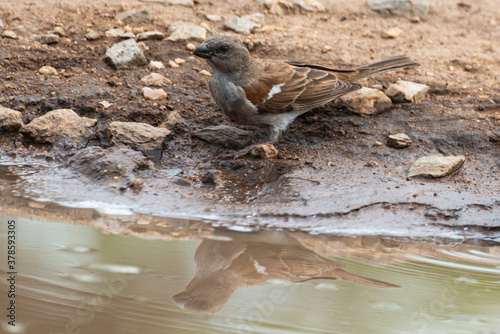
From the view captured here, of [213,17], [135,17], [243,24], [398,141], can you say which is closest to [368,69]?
[398,141]

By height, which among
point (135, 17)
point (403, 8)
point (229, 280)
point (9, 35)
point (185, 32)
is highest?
point (403, 8)

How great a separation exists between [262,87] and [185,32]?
5.89ft

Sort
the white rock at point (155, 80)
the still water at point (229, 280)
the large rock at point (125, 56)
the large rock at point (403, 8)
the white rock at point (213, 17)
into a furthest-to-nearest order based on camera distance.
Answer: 1. the large rock at point (403, 8)
2. the white rock at point (213, 17)
3. the large rock at point (125, 56)
4. the white rock at point (155, 80)
5. the still water at point (229, 280)

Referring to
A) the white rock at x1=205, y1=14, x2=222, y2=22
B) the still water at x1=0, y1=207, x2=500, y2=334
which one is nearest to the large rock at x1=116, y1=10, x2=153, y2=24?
the white rock at x1=205, y1=14, x2=222, y2=22

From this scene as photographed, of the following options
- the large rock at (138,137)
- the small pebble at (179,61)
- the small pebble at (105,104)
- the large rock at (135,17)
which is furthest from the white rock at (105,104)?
the large rock at (135,17)

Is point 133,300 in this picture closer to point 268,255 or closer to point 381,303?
point 268,255

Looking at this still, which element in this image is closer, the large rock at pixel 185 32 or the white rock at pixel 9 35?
the white rock at pixel 9 35

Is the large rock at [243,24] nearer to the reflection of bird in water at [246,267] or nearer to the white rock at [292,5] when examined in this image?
the white rock at [292,5]

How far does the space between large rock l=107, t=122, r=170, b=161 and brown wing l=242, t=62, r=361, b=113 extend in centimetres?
91

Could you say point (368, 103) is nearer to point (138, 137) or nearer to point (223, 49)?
point (223, 49)

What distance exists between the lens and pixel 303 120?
633 cm

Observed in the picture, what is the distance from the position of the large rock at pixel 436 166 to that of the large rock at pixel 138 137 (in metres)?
2.20

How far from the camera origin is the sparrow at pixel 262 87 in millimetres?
5805

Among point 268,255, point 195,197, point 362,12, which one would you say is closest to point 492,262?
point 268,255
